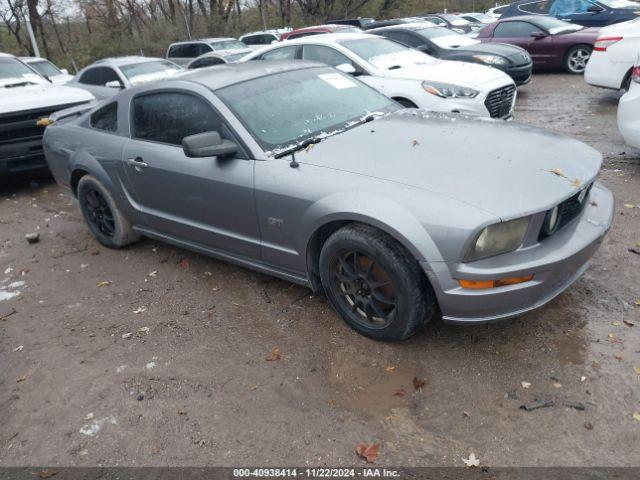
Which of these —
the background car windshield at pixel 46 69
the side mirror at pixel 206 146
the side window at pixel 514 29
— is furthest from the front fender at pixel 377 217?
the background car windshield at pixel 46 69

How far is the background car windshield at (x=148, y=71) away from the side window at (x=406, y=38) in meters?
4.28

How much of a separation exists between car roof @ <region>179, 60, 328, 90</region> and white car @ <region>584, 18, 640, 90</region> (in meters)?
5.46

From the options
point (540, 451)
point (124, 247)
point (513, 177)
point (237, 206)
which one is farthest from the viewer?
point (124, 247)

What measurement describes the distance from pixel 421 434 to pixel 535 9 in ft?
54.6

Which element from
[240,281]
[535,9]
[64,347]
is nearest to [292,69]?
[240,281]

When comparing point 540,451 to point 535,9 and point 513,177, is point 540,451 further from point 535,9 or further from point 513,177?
point 535,9

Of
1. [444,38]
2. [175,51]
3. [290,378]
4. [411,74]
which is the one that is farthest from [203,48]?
[290,378]

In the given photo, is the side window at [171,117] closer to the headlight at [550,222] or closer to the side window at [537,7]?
the headlight at [550,222]

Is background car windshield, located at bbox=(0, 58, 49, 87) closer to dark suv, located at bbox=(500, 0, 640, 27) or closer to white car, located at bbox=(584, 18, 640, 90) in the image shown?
white car, located at bbox=(584, 18, 640, 90)

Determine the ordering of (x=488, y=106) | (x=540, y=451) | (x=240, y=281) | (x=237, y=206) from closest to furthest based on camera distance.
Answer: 1. (x=540, y=451)
2. (x=237, y=206)
3. (x=240, y=281)
4. (x=488, y=106)

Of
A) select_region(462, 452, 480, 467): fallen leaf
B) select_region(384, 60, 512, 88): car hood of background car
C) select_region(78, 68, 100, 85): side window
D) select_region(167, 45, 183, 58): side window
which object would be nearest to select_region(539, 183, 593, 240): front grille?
select_region(462, 452, 480, 467): fallen leaf

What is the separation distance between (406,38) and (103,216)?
7611mm

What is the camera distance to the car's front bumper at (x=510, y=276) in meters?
2.72

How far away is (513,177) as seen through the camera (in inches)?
115
